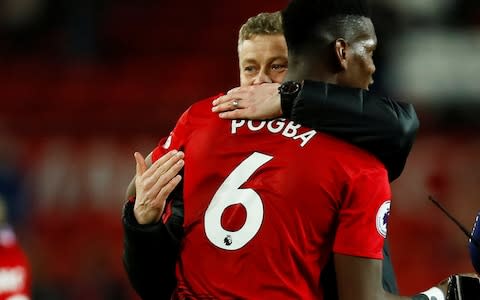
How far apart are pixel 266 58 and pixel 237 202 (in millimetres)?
682

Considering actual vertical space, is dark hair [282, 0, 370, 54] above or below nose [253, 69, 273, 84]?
above

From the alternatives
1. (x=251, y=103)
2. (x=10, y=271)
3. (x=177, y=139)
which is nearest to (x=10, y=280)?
(x=10, y=271)

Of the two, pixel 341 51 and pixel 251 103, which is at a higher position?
pixel 341 51

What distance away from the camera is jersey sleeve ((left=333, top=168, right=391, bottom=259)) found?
268cm

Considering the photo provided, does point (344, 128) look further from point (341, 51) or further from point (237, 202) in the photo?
point (237, 202)

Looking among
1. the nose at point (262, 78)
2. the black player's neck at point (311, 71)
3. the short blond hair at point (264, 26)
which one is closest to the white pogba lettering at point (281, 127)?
the black player's neck at point (311, 71)

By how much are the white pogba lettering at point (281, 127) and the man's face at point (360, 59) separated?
0.17 meters

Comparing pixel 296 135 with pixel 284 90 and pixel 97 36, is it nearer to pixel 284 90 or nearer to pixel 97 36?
pixel 284 90

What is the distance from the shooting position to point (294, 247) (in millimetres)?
2713

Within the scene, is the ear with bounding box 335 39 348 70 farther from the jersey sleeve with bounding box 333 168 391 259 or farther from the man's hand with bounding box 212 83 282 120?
the jersey sleeve with bounding box 333 168 391 259

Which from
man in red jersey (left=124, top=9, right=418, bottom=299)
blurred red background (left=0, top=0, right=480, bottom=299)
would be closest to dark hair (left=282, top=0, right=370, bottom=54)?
man in red jersey (left=124, top=9, right=418, bottom=299)

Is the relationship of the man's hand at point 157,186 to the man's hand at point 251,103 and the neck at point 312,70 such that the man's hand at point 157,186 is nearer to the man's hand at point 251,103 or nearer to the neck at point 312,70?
the man's hand at point 251,103

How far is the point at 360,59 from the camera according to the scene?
110 inches

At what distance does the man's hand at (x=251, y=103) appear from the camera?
2.84 meters
